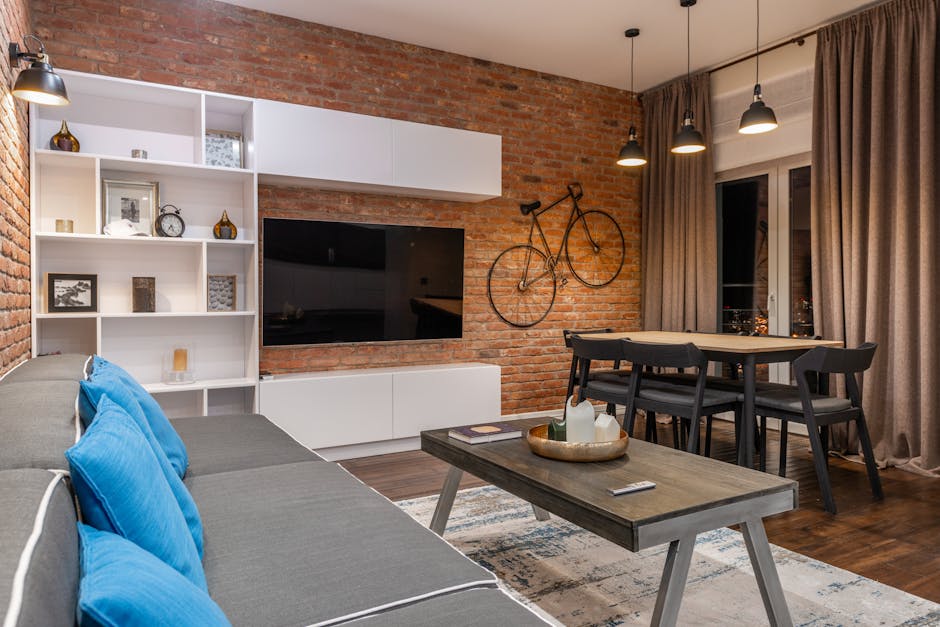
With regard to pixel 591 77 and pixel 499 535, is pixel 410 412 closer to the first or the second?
pixel 499 535

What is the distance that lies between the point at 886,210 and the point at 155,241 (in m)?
4.34

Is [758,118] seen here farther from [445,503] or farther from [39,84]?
[39,84]

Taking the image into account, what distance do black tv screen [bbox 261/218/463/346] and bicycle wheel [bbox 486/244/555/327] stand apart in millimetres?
396

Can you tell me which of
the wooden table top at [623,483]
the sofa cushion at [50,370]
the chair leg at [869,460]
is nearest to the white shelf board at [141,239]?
the sofa cushion at [50,370]

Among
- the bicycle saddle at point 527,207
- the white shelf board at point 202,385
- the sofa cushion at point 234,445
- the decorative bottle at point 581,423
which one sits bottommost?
the sofa cushion at point 234,445

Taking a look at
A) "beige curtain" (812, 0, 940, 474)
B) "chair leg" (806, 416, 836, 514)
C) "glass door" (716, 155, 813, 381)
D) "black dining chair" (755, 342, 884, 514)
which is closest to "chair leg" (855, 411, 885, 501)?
"black dining chair" (755, 342, 884, 514)

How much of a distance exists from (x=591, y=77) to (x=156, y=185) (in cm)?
353

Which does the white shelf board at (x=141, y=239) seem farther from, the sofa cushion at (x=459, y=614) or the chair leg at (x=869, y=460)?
the chair leg at (x=869, y=460)

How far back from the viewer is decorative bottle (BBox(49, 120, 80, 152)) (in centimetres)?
329

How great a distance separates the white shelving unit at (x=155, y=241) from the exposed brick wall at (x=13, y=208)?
0.60ft

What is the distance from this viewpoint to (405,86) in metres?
4.55

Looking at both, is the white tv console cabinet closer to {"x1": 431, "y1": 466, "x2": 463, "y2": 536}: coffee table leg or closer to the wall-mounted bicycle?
the wall-mounted bicycle

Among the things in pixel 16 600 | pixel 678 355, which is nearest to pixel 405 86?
pixel 678 355

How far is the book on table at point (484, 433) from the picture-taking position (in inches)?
91.9
